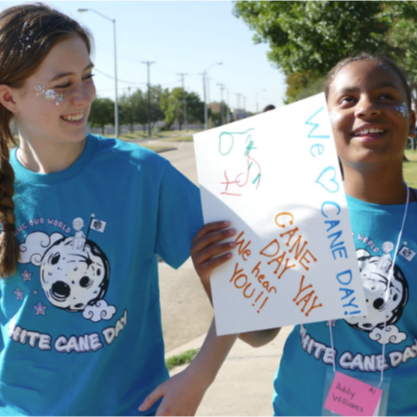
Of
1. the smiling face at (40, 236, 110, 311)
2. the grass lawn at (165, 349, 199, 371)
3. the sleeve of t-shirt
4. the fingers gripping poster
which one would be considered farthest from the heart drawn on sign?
the grass lawn at (165, 349, 199, 371)

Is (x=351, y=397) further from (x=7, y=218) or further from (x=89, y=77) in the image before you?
(x=89, y=77)

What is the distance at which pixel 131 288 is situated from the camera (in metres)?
1.82

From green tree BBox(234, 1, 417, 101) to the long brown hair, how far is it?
1326cm

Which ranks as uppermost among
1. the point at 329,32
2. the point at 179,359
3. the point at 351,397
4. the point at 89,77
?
the point at 329,32

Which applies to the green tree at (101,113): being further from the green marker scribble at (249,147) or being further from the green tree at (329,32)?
the green marker scribble at (249,147)

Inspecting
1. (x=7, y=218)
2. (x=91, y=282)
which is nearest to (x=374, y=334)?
(x=91, y=282)

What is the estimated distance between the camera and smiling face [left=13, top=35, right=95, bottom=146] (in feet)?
6.02

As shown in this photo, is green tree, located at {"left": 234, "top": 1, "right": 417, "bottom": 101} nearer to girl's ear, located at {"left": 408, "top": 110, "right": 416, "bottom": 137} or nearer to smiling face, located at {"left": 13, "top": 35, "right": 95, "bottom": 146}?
girl's ear, located at {"left": 408, "top": 110, "right": 416, "bottom": 137}

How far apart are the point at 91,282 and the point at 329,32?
609 inches

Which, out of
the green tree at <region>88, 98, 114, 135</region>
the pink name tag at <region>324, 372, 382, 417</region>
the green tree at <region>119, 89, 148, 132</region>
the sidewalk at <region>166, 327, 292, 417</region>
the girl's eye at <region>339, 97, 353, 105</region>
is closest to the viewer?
the pink name tag at <region>324, 372, 382, 417</region>

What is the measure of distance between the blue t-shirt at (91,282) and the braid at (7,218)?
36 millimetres

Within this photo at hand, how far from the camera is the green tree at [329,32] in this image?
1524 cm

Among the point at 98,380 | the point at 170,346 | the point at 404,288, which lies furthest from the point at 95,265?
the point at 170,346

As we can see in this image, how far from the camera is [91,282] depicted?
1778 mm
